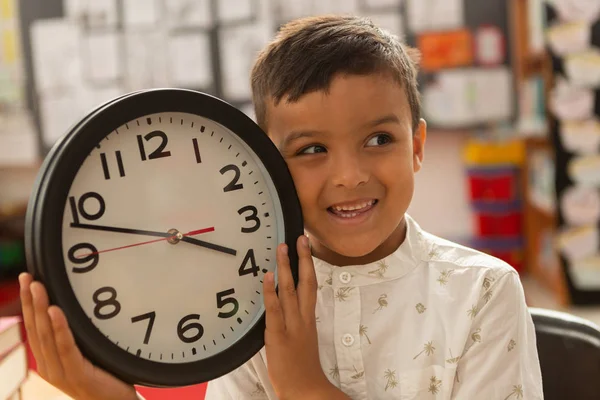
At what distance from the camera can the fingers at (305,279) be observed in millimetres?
859

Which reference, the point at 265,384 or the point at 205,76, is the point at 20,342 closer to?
the point at 265,384

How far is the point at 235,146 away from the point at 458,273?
0.44 meters

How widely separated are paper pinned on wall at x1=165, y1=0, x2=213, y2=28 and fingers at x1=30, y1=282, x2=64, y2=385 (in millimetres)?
4079

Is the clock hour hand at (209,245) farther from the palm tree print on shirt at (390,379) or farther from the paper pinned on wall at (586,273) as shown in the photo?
the paper pinned on wall at (586,273)

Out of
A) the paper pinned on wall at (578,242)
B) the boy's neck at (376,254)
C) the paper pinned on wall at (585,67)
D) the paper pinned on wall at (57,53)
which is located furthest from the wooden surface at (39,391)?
the paper pinned on wall at (57,53)

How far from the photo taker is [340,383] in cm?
102

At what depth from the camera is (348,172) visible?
0.95 metres

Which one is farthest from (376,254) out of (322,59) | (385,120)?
(322,59)

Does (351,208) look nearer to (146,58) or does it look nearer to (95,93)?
(146,58)

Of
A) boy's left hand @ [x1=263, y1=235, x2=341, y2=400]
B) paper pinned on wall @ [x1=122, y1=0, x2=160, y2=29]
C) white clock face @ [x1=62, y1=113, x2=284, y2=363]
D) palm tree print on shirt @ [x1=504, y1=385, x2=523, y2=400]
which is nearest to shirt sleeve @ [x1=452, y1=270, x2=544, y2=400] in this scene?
palm tree print on shirt @ [x1=504, y1=385, x2=523, y2=400]

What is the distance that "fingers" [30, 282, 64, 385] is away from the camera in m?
0.70

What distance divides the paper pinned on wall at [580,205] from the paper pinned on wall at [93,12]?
3.31 metres

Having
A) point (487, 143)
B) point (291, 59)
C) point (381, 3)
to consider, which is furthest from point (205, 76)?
point (291, 59)

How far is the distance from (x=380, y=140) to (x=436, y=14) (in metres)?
3.58
